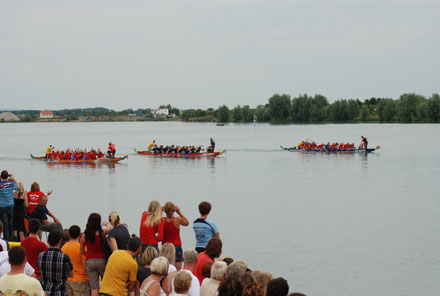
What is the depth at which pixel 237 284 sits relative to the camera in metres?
5.64

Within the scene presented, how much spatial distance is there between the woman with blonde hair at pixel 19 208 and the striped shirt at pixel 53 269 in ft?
19.3

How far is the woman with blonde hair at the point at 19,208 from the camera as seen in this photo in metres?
12.9

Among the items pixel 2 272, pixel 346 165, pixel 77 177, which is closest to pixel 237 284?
pixel 2 272

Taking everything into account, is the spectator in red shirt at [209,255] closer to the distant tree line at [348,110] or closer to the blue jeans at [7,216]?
the blue jeans at [7,216]

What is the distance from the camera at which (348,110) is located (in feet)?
547

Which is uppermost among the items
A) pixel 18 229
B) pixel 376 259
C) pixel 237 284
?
pixel 237 284

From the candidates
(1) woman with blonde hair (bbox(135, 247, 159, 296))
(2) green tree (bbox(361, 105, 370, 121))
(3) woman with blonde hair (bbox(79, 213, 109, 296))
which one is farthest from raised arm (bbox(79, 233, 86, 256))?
(2) green tree (bbox(361, 105, 370, 121))

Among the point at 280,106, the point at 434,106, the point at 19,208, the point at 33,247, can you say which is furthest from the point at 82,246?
the point at 280,106

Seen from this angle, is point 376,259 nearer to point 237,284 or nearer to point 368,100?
point 237,284

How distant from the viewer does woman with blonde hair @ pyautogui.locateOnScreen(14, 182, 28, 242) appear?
12.9 metres

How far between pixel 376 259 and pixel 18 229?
11.2 m

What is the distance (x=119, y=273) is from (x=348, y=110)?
165315mm

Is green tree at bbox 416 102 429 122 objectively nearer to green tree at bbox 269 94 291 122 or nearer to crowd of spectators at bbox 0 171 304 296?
green tree at bbox 269 94 291 122

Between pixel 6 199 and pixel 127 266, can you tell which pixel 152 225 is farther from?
pixel 6 199
